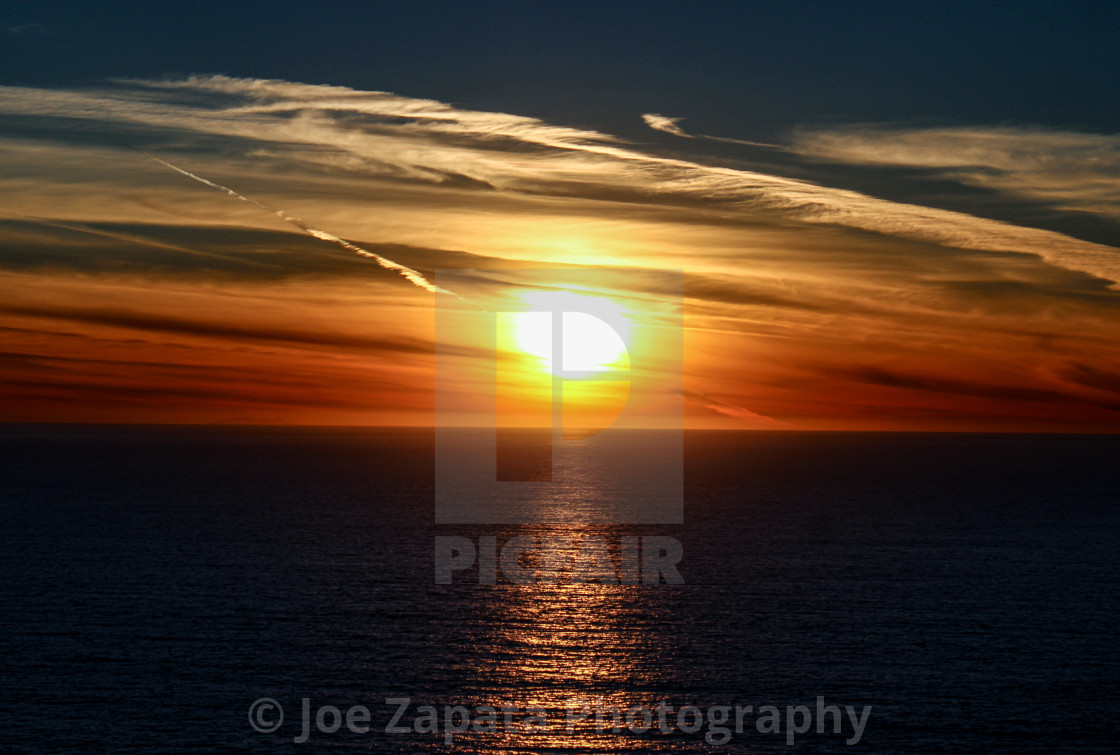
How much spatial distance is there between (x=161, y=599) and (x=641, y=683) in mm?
41163

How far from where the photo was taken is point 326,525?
12544 centimetres

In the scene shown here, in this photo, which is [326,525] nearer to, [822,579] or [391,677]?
[822,579]

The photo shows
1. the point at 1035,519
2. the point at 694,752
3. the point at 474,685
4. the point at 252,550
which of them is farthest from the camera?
the point at 1035,519

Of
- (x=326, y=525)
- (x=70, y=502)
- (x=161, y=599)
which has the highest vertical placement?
(x=70, y=502)

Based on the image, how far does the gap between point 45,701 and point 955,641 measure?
179 ft

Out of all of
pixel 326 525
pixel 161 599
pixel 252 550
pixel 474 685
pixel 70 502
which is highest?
pixel 70 502

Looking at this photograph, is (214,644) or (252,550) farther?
(252,550)

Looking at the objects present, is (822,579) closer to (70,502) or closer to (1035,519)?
(1035,519)

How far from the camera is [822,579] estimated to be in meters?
86.8

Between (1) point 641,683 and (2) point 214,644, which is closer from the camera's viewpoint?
(1) point 641,683

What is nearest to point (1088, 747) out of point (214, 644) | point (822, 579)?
point (822, 579)

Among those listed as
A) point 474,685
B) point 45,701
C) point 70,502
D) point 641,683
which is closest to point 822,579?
point 641,683

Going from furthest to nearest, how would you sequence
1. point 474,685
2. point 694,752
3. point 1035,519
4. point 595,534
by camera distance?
point 1035,519 < point 595,534 < point 474,685 < point 694,752

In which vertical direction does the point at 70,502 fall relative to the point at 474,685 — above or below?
above
